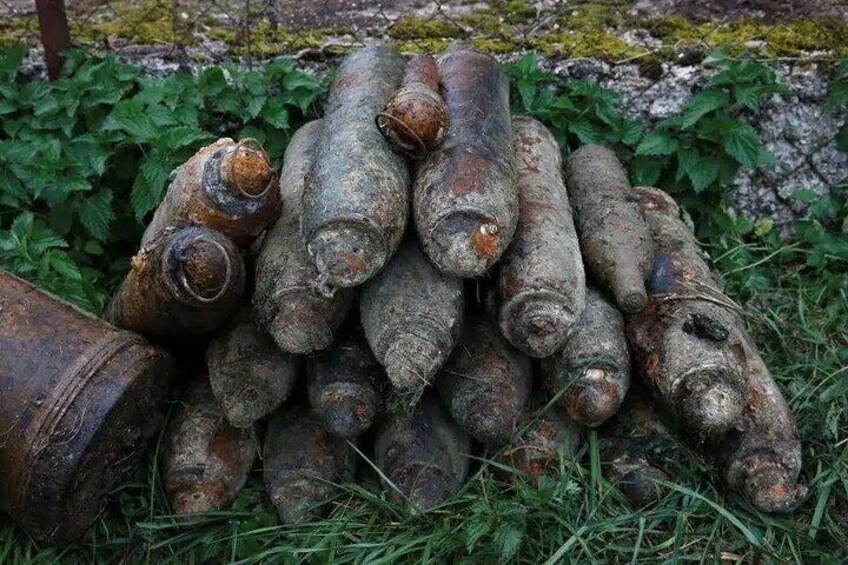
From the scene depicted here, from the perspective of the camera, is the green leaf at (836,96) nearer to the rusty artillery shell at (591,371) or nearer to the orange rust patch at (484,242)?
the rusty artillery shell at (591,371)

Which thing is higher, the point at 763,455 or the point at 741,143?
the point at 741,143

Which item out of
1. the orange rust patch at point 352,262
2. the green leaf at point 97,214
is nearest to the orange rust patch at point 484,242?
the orange rust patch at point 352,262

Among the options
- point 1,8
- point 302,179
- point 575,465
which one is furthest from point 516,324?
point 1,8

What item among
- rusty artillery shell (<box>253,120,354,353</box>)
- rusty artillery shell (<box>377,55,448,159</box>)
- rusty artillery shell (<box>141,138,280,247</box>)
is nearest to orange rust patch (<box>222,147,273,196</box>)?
rusty artillery shell (<box>141,138,280,247</box>)

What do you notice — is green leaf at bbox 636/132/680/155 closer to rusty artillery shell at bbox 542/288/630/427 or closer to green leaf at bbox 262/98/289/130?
rusty artillery shell at bbox 542/288/630/427

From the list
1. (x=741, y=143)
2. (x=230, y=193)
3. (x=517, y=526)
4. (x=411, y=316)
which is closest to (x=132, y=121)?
(x=230, y=193)

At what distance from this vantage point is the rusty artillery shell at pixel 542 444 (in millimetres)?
2479

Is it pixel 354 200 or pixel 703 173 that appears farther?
pixel 703 173

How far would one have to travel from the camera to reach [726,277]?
325cm

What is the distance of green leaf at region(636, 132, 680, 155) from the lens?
10.6 feet

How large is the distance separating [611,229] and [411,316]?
772 millimetres

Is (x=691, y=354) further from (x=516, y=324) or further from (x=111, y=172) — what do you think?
(x=111, y=172)

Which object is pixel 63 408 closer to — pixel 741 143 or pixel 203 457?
pixel 203 457

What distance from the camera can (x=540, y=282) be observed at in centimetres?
236
